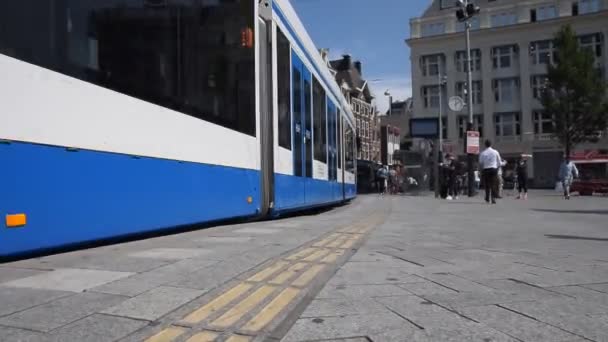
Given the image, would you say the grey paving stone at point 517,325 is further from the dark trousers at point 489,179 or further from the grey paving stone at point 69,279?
the dark trousers at point 489,179

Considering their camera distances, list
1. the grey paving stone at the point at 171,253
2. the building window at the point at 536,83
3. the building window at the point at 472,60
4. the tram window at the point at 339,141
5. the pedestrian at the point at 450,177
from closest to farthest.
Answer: the grey paving stone at the point at 171,253, the tram window at the point at 339,141, the pedestrian at the point at 450,177, the building window at the point at 536,83, the building window at the point at 472,60

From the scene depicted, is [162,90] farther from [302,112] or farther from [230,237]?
[302,112]

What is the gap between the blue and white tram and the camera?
3912mm

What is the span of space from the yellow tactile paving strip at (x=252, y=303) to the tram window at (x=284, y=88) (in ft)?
13.3

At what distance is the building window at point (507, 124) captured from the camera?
6281 centimetres

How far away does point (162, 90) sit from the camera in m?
5.63

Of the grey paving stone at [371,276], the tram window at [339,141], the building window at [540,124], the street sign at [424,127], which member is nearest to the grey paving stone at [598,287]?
the grey paving stone at [371,276]

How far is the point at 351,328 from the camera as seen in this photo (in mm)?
2914

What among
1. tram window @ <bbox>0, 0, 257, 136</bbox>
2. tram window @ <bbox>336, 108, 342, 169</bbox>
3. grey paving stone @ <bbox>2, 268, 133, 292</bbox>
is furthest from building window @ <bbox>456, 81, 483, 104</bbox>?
grey paving stone @ <bbox>2, 268, 133, 292</bbox>

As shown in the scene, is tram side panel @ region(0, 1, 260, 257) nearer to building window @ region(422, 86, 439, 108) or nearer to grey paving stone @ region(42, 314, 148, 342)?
grey paving stone @ region(42, 314, 148, 342)

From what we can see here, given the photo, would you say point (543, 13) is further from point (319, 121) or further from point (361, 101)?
point (319, 121)

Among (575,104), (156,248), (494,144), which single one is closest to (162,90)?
(156,248)

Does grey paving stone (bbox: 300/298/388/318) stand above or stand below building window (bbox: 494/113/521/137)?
below

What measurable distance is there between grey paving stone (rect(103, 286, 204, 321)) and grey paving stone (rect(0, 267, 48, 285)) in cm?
102
